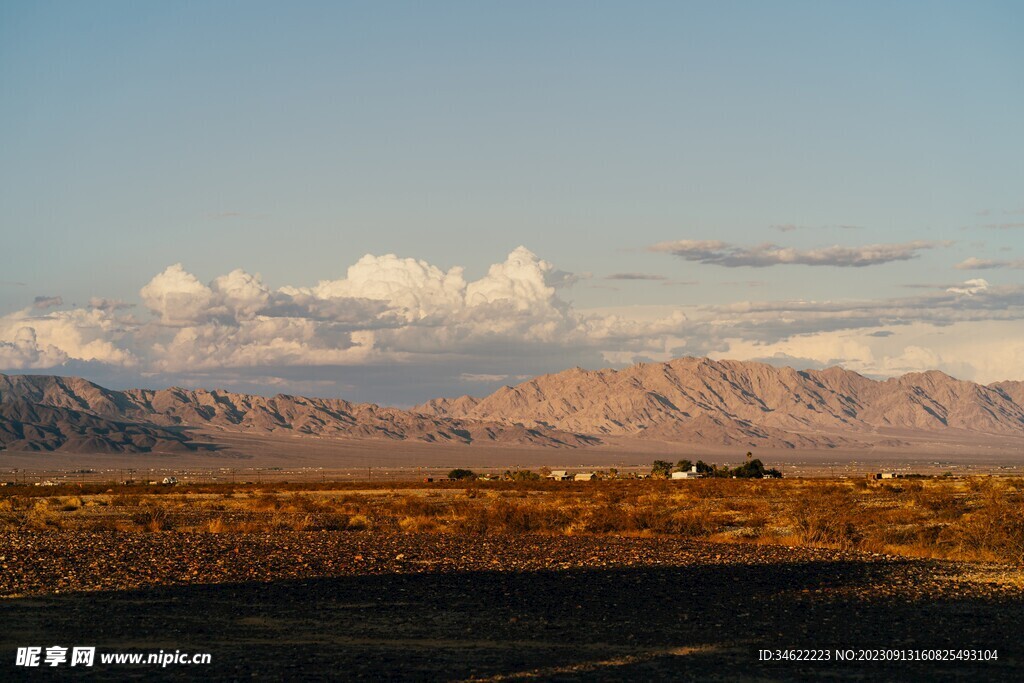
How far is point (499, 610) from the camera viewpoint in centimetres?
1984

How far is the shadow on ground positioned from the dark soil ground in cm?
6

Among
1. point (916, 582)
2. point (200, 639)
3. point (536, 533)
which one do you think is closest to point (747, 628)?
point (916, 582)

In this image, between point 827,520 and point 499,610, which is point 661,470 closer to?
point 827,520

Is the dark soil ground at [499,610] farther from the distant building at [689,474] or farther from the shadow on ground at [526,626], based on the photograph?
the distant building at [689,474]

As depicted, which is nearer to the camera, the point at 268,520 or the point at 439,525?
the point at 439,525

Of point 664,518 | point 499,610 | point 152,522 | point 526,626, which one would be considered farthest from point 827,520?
point 152,522

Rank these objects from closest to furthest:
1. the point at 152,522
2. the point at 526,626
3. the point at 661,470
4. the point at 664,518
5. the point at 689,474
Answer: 1. the point at 526,626
2. the point at 152,522
3. the point at 664,518
4. the point at 689,474
5. the point at 661,470

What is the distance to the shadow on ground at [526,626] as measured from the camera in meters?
15.3

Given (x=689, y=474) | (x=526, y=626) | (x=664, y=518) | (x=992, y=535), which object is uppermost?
(x=992, y=535)

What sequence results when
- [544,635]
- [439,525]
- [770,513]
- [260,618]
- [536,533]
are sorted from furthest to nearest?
[770,513], [439,525], [536,533], [260,618], [544,635]

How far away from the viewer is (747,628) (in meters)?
18.3

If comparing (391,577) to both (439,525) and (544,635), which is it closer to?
(544,635)

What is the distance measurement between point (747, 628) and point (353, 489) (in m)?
64.7

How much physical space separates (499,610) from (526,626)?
154cm
